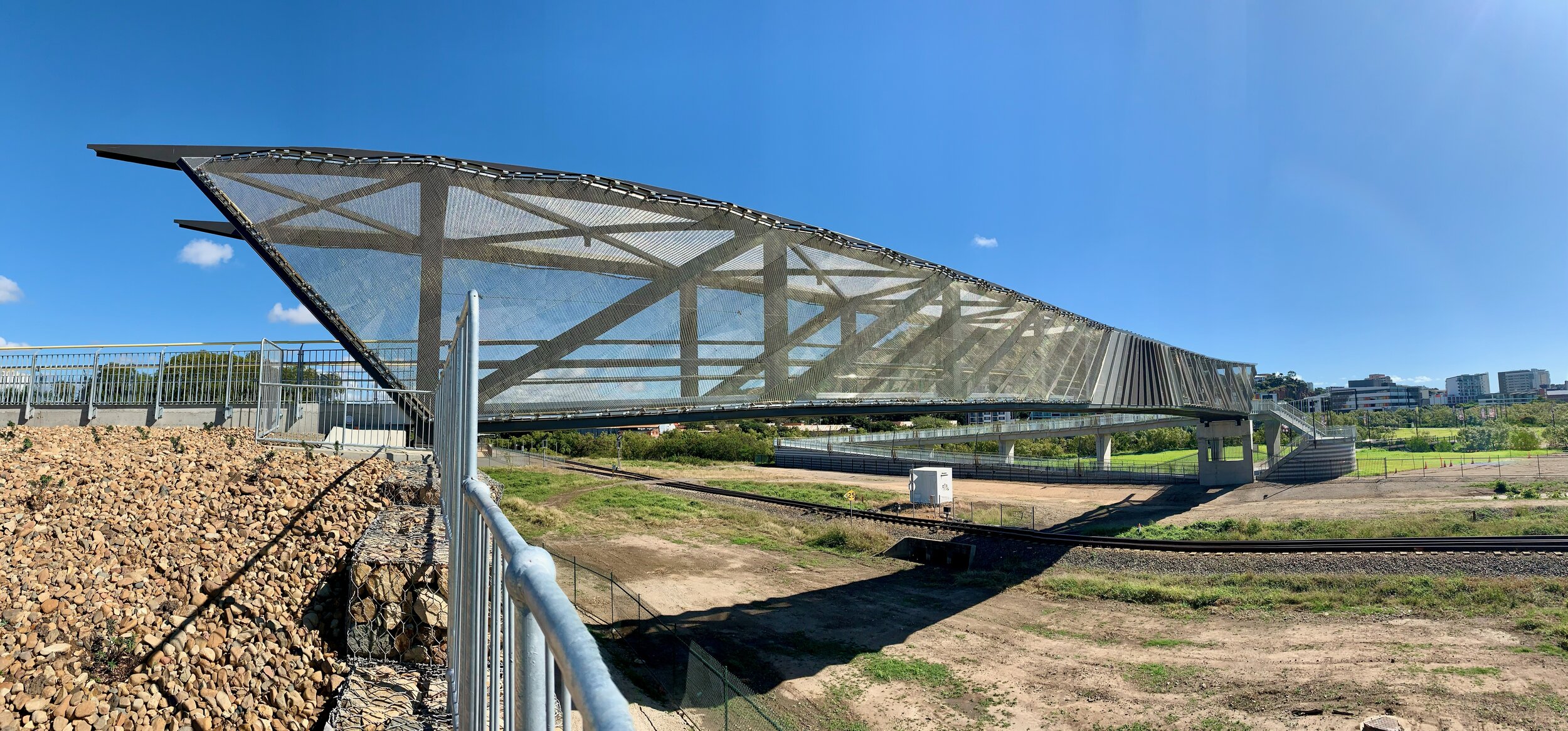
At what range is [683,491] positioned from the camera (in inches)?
2137

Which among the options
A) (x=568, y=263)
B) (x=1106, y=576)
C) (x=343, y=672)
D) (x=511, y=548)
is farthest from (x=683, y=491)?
(x=511, y=548)

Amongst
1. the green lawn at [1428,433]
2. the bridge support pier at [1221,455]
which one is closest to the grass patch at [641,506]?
the bridge support pier at [1221,455]

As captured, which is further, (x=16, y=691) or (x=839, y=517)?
(x=839, y=517)

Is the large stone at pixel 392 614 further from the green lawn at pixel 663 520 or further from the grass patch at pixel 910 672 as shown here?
the green lawn at pixel 663 520

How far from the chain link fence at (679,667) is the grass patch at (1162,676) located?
974cm

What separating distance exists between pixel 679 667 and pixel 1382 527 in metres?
35.5

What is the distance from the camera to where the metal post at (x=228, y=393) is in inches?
723

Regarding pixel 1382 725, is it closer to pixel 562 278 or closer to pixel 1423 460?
pixel 562 278

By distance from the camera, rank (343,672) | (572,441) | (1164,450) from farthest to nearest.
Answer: (1164,450) < (572,441) < (343,672)

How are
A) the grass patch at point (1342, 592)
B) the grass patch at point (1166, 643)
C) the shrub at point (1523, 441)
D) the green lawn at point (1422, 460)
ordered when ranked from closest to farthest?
the grass patch at point (1166, 643), the grass patch at point (1342, 592), the green lawn at point (1422, 460), the shrub at point (1523, 441)

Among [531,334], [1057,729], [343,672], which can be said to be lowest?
[1057,729]

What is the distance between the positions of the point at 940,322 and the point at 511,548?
24.0 meters

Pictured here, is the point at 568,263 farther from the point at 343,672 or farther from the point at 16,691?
the point at 16,691

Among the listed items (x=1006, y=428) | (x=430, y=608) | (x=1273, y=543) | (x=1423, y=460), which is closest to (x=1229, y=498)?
(x=1273, y=543)
